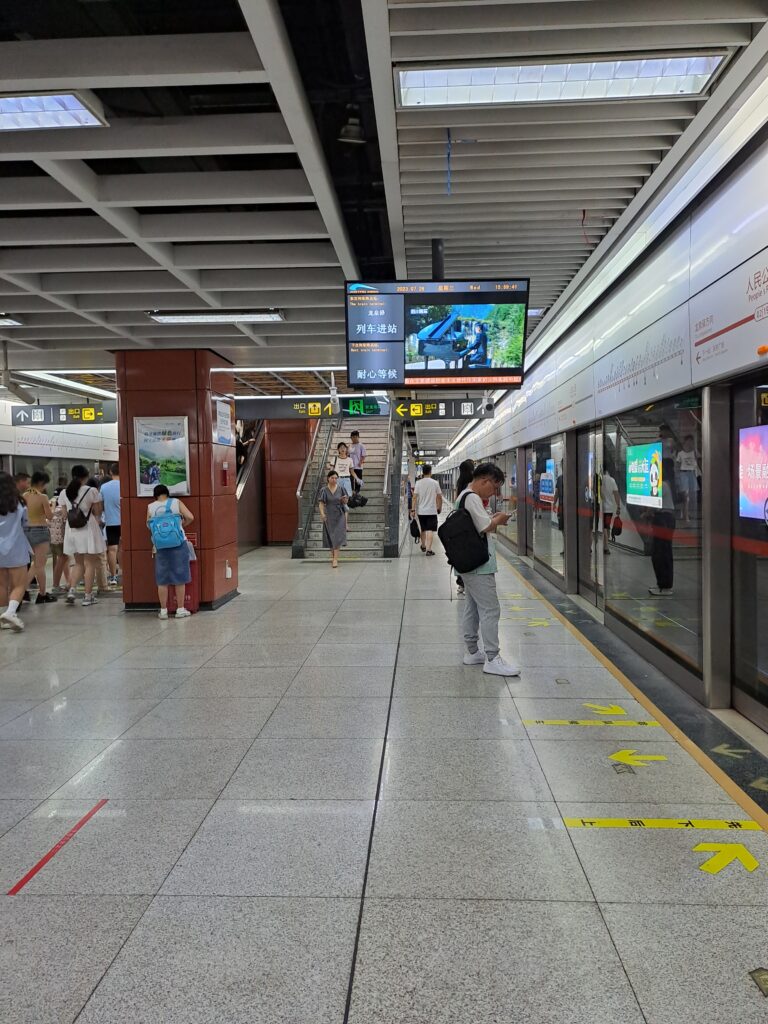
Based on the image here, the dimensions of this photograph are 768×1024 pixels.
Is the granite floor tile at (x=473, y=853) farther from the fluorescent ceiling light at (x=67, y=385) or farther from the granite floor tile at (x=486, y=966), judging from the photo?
the fluorescent ceiling light at (x=67, y=385)

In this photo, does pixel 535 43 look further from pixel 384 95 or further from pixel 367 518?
pixel 367 518

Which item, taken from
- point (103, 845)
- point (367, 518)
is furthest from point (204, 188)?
point (367, 518)

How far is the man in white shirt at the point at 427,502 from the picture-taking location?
13086mm

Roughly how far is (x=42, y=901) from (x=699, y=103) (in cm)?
518

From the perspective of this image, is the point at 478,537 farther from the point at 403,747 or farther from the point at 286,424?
the point at 286,424

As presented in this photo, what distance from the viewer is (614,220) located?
229 inches

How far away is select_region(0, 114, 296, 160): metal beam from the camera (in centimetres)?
437

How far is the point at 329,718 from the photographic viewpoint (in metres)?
4.51

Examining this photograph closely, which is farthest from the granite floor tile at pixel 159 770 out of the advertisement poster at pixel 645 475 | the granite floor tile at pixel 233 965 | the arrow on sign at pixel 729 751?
the advertisement poster at pixel 645 475

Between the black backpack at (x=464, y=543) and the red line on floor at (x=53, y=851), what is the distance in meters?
2.99

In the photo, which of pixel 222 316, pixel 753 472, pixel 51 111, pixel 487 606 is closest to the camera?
pixel 51 111

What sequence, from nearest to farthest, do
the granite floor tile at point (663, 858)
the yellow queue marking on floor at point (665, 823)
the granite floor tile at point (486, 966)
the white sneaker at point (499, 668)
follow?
the granite floor tile at point (486, 966)
the granite floor tile at point (663, 858)
the yellow queue marking on floor at point (665, 823)
the white sneaker at point (499, 668)

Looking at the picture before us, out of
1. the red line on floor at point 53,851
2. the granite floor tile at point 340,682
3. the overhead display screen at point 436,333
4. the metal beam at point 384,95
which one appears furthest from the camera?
the overhead display screen at point 436,333

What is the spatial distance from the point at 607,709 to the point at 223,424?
622 centimetres
